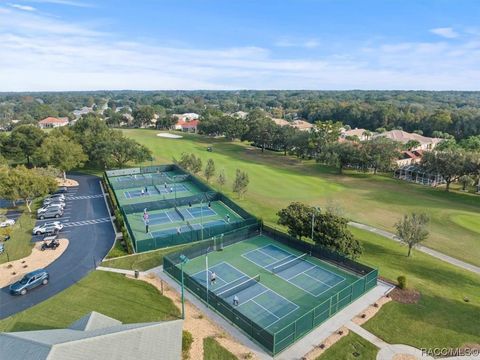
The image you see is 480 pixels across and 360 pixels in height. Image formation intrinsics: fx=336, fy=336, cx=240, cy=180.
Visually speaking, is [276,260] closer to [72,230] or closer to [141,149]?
[72,230]

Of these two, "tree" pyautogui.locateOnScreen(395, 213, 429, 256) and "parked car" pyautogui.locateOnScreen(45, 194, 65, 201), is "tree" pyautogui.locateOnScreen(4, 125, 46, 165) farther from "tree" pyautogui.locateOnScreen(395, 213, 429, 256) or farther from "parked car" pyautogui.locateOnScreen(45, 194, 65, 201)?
"tree" pyautogui.locateOnScreen(395, 213, 429, 256)

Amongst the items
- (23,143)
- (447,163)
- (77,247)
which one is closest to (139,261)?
(77,247)

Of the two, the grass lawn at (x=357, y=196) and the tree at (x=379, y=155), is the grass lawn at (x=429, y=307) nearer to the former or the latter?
the grass lawn at (x=357, y=196)

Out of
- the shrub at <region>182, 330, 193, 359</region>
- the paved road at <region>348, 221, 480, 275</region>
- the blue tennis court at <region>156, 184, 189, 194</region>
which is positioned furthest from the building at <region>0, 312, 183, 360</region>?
the blue tennis court at <region>156, 184, 189, 194</region>

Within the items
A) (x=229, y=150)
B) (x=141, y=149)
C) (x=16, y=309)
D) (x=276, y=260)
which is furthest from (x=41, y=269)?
(x=229, y=150)

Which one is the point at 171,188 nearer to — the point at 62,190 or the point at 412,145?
the point at 62,190

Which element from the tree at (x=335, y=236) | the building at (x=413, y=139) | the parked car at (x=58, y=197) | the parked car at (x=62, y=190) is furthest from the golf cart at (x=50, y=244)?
the building at (x=413, y=139)
